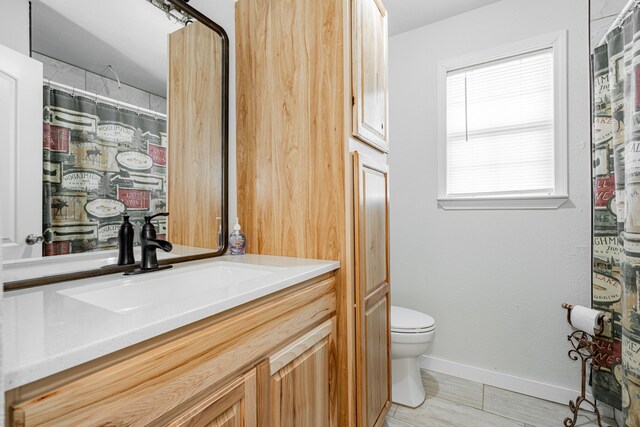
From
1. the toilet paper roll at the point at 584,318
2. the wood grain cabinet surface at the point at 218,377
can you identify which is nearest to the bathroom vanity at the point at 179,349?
the wood grain cabinet surface at the point at 218,377

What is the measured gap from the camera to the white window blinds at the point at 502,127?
197 cm

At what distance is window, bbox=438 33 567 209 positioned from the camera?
1922 mm

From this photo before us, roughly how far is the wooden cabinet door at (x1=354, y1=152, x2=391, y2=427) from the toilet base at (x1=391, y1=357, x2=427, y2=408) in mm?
184

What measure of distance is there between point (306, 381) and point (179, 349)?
0.58 m

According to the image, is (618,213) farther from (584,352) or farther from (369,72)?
(369,72)

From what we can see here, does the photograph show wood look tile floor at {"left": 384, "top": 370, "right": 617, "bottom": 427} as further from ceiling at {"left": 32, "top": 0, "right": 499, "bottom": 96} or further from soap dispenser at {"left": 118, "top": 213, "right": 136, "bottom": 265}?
ceiling at {"left": 32, "top": 0, "right": 499, "bottom": 96}

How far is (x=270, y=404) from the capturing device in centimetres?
93

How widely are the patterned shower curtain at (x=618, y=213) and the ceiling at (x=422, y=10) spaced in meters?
0.83

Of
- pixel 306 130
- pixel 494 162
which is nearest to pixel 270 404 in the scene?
pixel 306 130

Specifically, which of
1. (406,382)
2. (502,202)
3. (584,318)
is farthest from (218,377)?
(502,202)

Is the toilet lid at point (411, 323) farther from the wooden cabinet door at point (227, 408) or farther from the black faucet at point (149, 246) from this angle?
the black faucet at point (149, 246)

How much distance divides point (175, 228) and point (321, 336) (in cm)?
77

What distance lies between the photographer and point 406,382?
189 cm

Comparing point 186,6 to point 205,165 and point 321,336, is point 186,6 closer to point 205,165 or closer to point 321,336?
point 205,165
